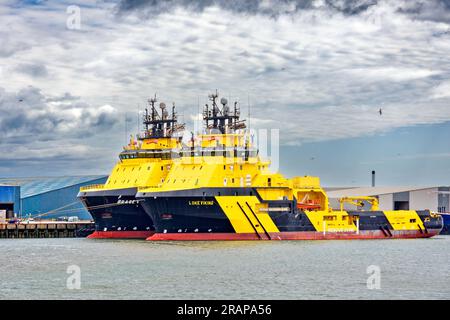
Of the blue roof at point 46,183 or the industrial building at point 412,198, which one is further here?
the blue roof at point 46,183

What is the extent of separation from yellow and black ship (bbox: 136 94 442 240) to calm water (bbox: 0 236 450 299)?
227 centimetres

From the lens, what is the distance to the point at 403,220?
239ft

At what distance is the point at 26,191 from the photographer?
367ft

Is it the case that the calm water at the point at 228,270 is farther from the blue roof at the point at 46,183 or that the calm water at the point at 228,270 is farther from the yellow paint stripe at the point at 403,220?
the blue roof at the point at 46,183

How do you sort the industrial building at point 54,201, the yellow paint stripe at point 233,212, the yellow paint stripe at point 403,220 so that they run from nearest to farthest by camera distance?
1. the yellow paint stripe at point 233,212
2. the yellow paint stripe at point 403,220
3. the industrial building at point 54,201

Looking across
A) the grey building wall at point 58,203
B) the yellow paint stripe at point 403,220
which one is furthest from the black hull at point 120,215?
the grey building wall at point 58,203

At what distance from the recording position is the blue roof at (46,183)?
109 m

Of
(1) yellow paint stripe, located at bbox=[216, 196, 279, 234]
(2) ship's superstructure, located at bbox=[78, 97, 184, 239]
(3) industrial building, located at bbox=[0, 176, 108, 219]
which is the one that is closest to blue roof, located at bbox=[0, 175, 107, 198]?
(3) industrial building, located at bbox=[0, 176, 108, 219]

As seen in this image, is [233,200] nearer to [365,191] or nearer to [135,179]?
[135,179]

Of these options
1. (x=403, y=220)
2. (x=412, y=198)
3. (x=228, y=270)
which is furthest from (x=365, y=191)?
(x=228, y=270)

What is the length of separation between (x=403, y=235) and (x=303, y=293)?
3613cm

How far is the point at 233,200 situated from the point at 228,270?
18573mm

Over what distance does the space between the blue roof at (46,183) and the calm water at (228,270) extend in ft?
145
